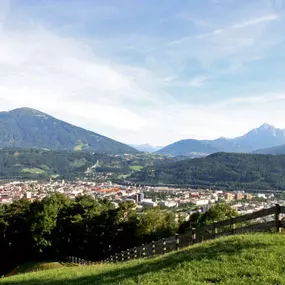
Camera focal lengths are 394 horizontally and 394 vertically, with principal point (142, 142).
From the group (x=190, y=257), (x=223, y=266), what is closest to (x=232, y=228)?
(x=190, y=257)

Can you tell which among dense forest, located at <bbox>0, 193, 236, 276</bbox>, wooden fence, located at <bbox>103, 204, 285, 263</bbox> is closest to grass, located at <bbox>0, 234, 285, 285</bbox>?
wooden fence, located at <bbox>103, 204, 285, 263</bbox>

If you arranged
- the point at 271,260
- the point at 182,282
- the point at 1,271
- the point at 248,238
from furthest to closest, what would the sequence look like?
1. the point at 1,271
2. the point at 248,238
3. the point at 271,260
4. the point at 182,282

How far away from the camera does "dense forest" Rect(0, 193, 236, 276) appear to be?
47875 mm

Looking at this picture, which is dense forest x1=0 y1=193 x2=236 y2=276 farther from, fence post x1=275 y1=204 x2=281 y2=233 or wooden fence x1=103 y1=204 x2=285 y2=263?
fence post x1=275 y1=204 x2=281 y2=233

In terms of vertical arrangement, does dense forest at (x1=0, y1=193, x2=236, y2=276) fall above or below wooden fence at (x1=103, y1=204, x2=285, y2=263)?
below

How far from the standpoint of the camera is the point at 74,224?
51781 mm

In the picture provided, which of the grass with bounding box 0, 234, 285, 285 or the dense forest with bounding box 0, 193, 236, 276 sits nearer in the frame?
the grass with bounding box 0, 234, 285, 285

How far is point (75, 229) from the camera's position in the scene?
5206 centimetres

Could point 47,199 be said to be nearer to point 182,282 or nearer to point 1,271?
point 1,271

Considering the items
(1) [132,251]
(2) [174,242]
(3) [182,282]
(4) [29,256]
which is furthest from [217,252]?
(4) [29,256]

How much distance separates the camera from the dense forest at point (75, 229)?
157 feet

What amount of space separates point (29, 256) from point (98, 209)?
10.8m

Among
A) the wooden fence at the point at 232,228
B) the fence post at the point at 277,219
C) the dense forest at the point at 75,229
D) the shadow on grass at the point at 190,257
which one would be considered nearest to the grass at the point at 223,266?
the shadow on grass at the point at 190,257

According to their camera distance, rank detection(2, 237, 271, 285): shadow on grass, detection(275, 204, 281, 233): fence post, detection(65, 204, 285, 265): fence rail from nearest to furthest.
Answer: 1. detection(2, 237, 271, 285): shadow on grass
2. detection(275, 204, 281, 233): fence post
3. detection(65, 204, 285, 265): fence rail
